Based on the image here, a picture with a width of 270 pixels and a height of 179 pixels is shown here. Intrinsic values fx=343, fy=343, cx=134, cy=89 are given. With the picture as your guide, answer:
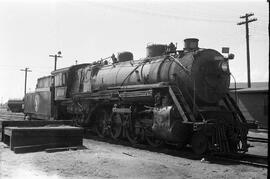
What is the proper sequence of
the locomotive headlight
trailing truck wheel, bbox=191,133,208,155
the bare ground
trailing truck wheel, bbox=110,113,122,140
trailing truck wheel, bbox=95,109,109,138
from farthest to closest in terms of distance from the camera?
trailing truck wheel, bbox=95,109,109,138 → trailing truck wheel, bbox=110,113,122,140 → the locomotive headlight → trailing truck wheel, bbox=191,133,208,155 → the bare ground

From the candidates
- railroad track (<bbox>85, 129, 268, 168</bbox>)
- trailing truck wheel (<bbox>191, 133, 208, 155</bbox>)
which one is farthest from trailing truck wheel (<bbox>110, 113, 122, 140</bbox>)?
trailing truck wheel (<bbox>191, 133, 208, 155</bbox>)

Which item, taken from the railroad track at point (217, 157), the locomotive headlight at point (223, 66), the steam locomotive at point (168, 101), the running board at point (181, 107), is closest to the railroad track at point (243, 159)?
the railroad track at point (217, 157)

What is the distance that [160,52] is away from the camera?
12.9 metres

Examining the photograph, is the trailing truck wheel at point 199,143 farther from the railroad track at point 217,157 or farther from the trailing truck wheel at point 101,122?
the trailing truck wheel at point 101,122

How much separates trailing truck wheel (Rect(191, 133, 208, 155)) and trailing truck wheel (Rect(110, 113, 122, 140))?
3727 mm

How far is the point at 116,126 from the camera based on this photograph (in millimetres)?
13367

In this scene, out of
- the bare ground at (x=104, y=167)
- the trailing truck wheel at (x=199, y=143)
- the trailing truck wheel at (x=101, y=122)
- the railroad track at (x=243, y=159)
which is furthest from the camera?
the trailing truck wheel at (x=101, y=122)

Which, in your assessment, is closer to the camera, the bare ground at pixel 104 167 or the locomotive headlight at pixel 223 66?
the bare ground at pixel 104 167

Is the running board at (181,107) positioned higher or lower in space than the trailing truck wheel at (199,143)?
higher

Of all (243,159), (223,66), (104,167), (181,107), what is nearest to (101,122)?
(181,107)

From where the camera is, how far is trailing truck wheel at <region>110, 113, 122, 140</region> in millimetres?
12922

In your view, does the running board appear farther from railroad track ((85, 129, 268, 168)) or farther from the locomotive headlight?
the locomotive headlight

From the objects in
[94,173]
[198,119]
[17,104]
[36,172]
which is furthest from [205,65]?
[17,104]

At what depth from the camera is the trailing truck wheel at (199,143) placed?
9.67 meters
